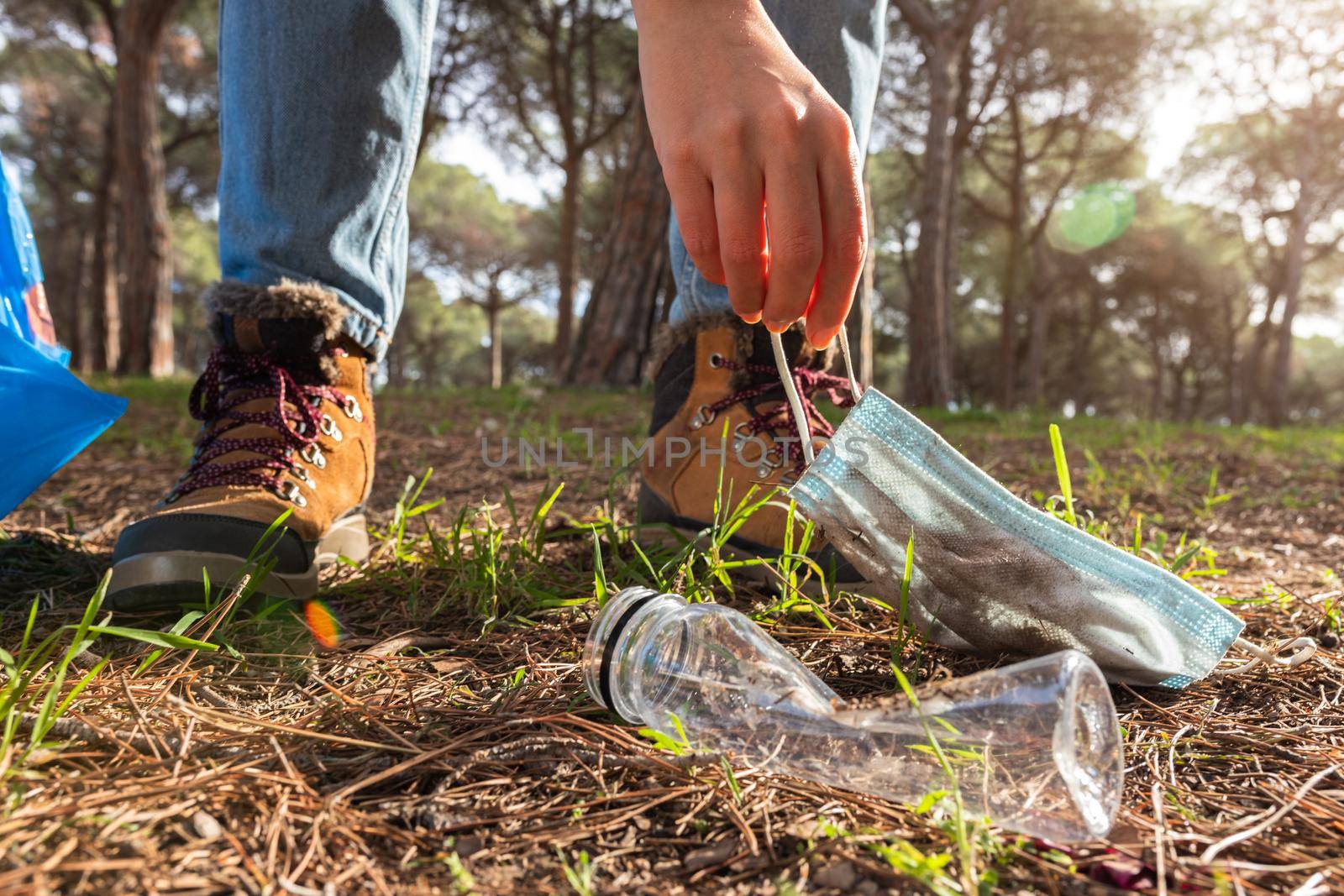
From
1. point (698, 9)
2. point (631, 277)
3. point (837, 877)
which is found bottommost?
point (837, 877)

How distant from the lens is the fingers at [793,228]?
88 cm

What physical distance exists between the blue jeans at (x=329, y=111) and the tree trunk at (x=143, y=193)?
8.50 meters

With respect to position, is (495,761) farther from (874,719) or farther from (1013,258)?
(1013,258)

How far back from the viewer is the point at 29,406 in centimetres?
130

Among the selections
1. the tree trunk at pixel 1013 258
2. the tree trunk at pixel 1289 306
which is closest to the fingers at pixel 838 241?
the tree trunk at pixel 1013 258

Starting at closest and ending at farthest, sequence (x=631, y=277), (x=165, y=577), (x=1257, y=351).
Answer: (x=165, y=577), (x=631, y=277), (x=1257, y=351)

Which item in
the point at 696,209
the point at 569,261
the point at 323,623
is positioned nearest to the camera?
the point at 696,209

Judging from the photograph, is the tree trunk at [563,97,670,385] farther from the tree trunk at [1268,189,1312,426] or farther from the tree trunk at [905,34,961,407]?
the tree trunk at [1268,189,1312,426]

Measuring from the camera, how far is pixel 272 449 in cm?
148

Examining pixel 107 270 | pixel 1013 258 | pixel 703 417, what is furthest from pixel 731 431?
pixel 1013 258

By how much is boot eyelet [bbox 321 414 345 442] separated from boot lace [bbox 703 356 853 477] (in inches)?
30.5

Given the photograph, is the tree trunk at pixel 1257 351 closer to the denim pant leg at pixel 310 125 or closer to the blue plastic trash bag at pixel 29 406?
the denim pant leg at pixel 310 125

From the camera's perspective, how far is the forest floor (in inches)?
27.7

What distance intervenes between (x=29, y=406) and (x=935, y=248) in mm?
7989
